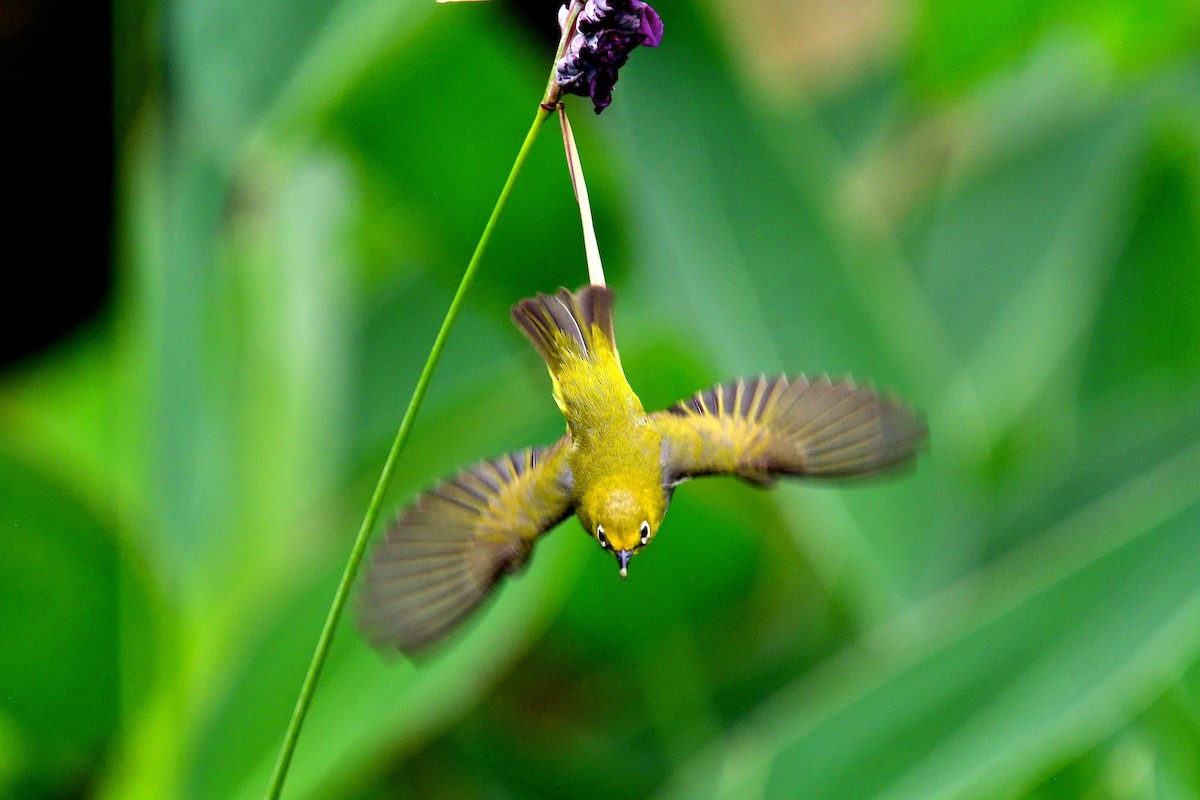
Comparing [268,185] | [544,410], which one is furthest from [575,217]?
[268,185]

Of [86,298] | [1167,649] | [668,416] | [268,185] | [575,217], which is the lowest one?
[1167,649]

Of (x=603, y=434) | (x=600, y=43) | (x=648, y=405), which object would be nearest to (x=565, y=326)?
(x=603, y=434)

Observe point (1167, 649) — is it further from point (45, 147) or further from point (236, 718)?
point (45, 147)

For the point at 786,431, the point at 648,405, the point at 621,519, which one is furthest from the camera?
the point at 648,405

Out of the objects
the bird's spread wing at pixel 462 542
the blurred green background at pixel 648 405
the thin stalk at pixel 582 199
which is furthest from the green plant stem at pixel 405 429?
the blurred green background at pixel 648 405

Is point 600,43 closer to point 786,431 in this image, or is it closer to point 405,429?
point 405,429

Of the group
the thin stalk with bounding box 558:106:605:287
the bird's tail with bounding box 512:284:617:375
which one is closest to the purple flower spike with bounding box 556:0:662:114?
the thin stalk with bounding box 558:106:605:287
